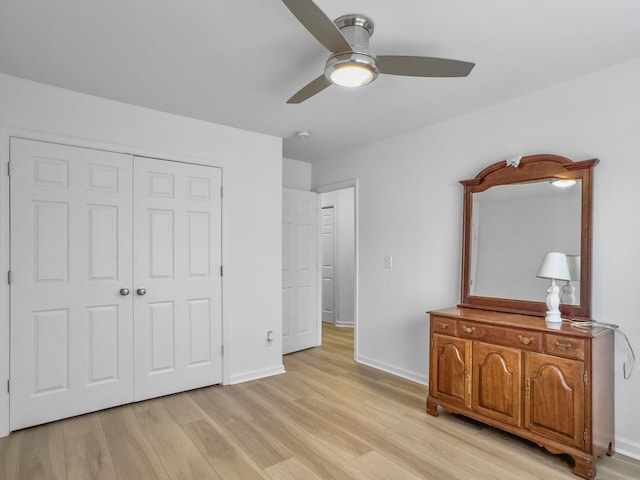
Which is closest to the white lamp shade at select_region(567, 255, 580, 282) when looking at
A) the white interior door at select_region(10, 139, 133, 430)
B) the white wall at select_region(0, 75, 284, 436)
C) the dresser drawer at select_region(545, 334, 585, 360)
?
the dresser drawer at select_region(545, 334, 585, 360)

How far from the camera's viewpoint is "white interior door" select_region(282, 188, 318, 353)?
453 cm

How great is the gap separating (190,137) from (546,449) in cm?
347

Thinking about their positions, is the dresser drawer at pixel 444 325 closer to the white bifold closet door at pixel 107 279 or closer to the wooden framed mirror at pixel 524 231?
the wooden framed mirror at pixel 524 231

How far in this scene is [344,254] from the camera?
6.13m

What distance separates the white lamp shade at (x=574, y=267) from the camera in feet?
8.19

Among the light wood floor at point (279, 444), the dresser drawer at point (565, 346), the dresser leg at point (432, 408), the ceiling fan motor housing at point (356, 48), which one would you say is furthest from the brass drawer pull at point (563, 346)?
the ceiling fan motor housing at point (356, 48)

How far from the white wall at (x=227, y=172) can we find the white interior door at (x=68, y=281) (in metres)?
0.08

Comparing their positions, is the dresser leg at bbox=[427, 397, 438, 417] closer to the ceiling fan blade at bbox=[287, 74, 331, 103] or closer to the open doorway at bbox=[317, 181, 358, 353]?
the ceiling fan blade at bbox=[287, 74, 331, 103]

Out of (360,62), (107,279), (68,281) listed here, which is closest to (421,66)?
(360,62)

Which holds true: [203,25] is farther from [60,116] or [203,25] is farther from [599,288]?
[599,288]

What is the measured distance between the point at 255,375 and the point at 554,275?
2.68 m

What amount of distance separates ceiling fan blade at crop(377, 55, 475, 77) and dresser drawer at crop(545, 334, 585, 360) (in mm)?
1608

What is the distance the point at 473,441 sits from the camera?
8.02ft

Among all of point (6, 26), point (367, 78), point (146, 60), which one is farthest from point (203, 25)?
point (6, 26)
